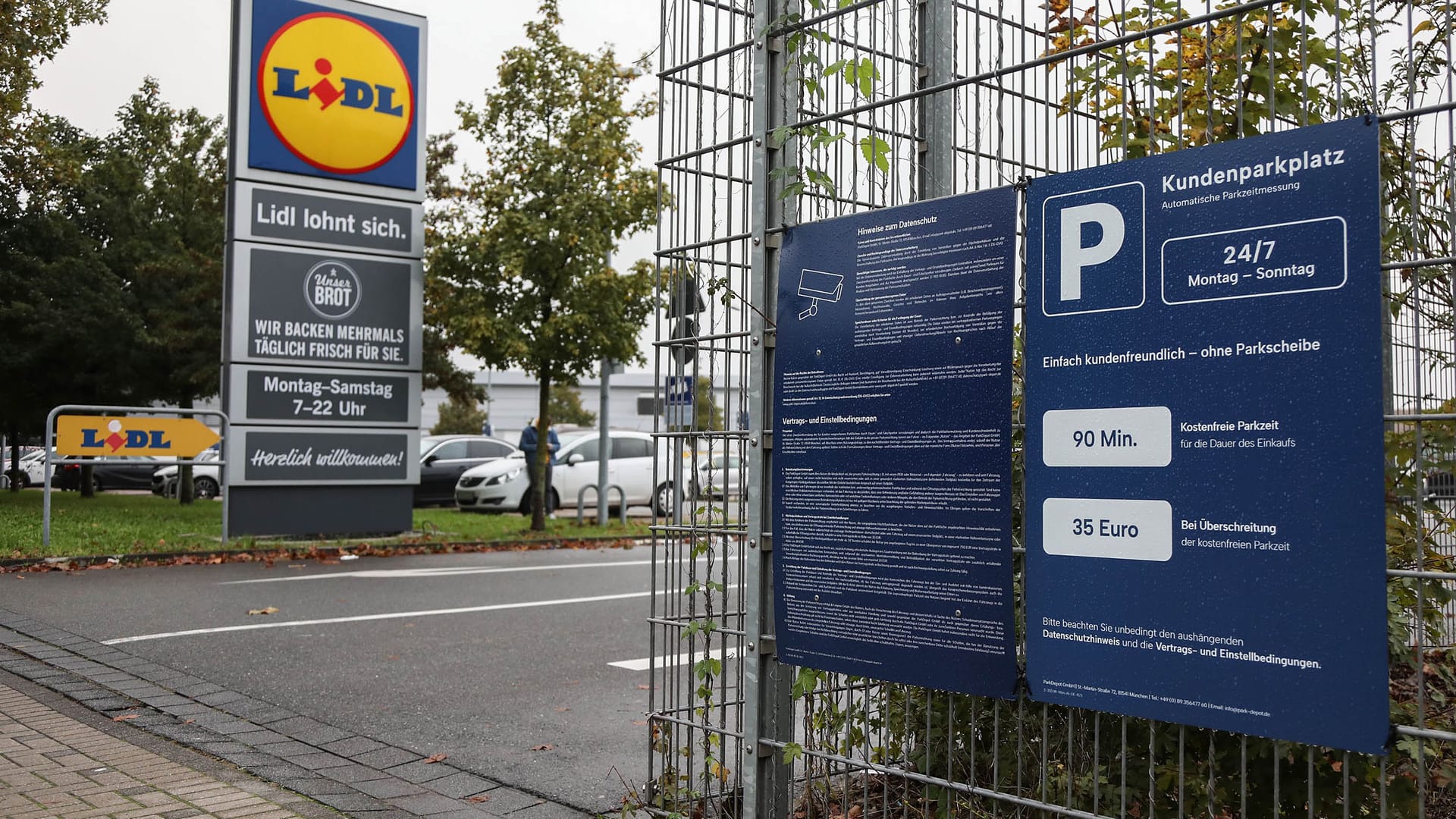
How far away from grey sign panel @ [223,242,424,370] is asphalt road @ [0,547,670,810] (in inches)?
116

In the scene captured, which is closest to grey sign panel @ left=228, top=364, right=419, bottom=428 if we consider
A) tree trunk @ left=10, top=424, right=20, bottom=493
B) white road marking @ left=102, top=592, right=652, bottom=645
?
white road marking @ left=102, top=592, right=652, bottom=645

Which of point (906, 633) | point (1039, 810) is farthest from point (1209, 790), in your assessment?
point (906, 633)

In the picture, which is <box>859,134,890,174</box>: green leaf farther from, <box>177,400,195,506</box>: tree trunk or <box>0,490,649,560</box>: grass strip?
<box>177,400,195,506</box>: tree trunk

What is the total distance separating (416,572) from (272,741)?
7.24 meters

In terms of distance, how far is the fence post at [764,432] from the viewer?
3.76 meters

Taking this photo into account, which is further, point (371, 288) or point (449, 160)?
point (449, 160)

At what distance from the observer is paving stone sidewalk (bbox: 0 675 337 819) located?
440cm

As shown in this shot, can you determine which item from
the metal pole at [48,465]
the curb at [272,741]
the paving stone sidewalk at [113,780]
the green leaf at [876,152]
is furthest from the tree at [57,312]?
the green leaf at [876,152]

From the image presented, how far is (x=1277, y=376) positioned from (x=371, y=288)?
46.3 feet

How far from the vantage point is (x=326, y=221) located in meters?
15.2

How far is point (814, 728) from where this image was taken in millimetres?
3904

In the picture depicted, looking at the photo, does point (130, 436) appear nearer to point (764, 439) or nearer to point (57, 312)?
point (764, 439)

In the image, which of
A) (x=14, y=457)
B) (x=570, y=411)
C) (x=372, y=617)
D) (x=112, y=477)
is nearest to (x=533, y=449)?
(x=372, y=617)

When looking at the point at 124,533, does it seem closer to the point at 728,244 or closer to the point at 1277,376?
the point at 728,244
